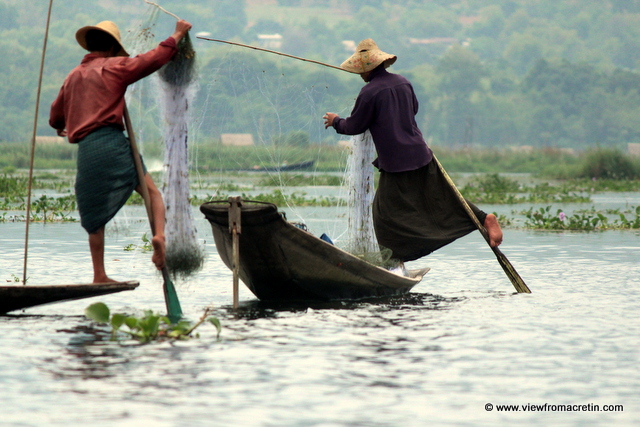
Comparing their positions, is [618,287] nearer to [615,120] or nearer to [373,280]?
[373,280]

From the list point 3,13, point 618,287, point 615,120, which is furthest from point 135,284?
point 3,13

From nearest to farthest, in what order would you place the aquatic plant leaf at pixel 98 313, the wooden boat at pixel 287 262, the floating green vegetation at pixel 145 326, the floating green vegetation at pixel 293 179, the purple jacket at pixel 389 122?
the floating green vegetation at pixel 145 326 → the aquatic plant leaf at pixel 98 313 → the wooden boat at pixel 287 262 → the purple jacket at pixel 389 122 → the floating green vegetation at pixel 293 179

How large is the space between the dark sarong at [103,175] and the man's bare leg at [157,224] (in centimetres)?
11

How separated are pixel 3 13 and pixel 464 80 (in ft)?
123

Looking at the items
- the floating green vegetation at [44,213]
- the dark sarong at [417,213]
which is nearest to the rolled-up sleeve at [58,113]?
the dark sarong at [417,213]

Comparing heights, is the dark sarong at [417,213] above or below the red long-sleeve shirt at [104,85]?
below

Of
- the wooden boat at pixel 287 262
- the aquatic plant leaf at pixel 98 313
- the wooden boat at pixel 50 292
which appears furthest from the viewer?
the wooden boat at pixel 287 262

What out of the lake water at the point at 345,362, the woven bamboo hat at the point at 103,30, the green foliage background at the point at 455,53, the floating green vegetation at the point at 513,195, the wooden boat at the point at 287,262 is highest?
the green foliage background at the point at 455,53

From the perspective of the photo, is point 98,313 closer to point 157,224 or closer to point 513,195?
point 157,224

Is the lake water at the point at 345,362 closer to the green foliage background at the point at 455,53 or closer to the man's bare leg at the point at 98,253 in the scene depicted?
the man's bare leg at the point at 98,253

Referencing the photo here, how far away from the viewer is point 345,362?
16.0 feet

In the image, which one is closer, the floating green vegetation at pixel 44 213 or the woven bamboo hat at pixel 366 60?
the woven bamboo hat at pixel 366 60

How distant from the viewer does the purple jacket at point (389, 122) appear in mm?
7023

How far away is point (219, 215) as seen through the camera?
6.17 metres
